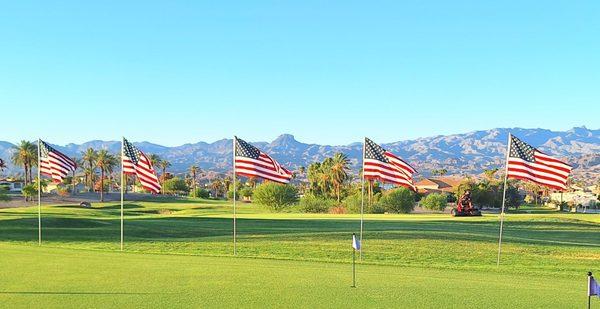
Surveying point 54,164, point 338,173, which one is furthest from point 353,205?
point 54,164

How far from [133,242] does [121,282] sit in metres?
20.3

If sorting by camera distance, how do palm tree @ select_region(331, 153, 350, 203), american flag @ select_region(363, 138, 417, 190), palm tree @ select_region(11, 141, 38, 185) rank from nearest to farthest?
1. american flag @ select_region(363, 138, 417, 190)
2. palm tree @ select_region(11, 141, 38, 185)
3. palm tree @ select_region(331, 153, 350, 203)

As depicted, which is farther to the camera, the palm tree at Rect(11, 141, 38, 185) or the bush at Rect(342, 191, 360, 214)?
the palm tree at Rect(11, 141, 38, 185)

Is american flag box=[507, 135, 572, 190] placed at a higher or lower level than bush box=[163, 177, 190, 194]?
higher

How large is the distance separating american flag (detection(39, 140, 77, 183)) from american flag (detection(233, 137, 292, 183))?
10.2m

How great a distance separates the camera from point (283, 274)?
48.1 ft

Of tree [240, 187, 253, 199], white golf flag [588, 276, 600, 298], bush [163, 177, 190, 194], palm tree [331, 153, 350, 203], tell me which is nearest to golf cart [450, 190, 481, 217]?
palm tree [331, 153, 350, 203]

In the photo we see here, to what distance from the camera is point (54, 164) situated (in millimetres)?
27531

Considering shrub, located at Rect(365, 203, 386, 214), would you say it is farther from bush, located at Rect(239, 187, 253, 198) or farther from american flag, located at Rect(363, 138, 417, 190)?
bush, located at Rect(239, 187, 253, 198)

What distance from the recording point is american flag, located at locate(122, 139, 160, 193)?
81.9ft

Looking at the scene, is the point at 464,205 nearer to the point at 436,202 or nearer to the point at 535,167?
the point at 436,202

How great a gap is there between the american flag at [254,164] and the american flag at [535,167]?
9.22 m

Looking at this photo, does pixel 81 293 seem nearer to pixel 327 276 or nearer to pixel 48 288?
pixel 48 288

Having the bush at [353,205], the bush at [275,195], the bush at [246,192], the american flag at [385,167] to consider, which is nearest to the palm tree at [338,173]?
the bush at [275,195]
